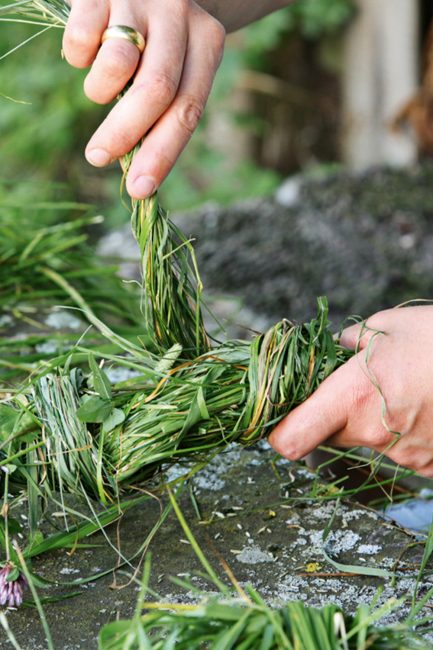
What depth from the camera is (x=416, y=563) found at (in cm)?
123

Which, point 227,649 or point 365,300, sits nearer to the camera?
point 227,649

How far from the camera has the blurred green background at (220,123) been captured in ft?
15.9

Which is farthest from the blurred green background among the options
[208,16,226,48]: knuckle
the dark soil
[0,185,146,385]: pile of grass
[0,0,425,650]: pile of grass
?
[0,0,425,650]: pile of grass

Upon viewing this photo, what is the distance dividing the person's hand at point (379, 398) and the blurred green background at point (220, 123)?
3.46 metres

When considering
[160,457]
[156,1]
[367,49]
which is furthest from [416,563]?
[367,49]

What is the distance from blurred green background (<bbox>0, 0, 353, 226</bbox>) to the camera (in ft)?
15.9

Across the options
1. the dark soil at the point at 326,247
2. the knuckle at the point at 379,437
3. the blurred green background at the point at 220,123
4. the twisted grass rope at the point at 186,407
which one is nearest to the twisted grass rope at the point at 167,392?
the twisted grass rope at the point at 186,407

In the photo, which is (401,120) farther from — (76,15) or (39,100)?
(76,15)

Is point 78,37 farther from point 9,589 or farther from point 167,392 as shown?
point 9,589

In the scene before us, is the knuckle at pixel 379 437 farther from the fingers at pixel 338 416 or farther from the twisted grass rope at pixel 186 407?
the twisted grass rope at pixel 186 407

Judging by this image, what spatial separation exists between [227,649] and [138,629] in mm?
89

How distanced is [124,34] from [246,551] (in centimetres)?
73

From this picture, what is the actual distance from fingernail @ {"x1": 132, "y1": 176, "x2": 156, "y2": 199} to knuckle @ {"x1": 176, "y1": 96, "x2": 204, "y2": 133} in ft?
0.32

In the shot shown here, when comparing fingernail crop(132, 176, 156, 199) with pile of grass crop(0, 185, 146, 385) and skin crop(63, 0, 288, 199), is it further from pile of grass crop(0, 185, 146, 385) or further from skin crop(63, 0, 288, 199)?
pile of grass crop(0, 185, 146, 385)
